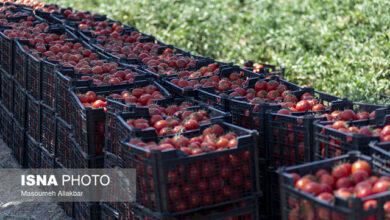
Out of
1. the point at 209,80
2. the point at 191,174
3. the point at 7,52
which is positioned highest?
the point at 7,52

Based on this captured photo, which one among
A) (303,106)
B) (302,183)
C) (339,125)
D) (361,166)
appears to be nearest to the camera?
(302,183)

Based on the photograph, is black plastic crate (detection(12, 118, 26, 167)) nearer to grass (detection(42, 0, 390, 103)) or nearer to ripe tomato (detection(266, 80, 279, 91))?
ripe tomato (detection(266, 80, 279, 91))

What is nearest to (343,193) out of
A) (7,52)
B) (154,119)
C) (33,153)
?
(154,119)

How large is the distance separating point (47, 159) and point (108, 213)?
162 cm

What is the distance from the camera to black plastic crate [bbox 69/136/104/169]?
14.7ft

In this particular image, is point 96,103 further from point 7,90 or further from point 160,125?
point 7,90

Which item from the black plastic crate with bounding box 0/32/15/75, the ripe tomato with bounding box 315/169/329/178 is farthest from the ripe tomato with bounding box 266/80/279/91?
the black plastic crate with bounding box 0/32/15/75

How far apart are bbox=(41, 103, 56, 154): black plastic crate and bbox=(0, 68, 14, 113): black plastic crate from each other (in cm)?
128

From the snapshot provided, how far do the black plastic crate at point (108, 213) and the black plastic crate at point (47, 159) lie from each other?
124 centimetres

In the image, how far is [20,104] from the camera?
6473mm

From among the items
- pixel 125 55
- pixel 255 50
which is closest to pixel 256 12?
pixel 255 50

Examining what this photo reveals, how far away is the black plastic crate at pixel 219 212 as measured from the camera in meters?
3.49

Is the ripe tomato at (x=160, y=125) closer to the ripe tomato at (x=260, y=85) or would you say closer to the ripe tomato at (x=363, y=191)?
the ripe tomato at (x=260, y=85)

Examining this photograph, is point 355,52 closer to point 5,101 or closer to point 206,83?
point 206,83
